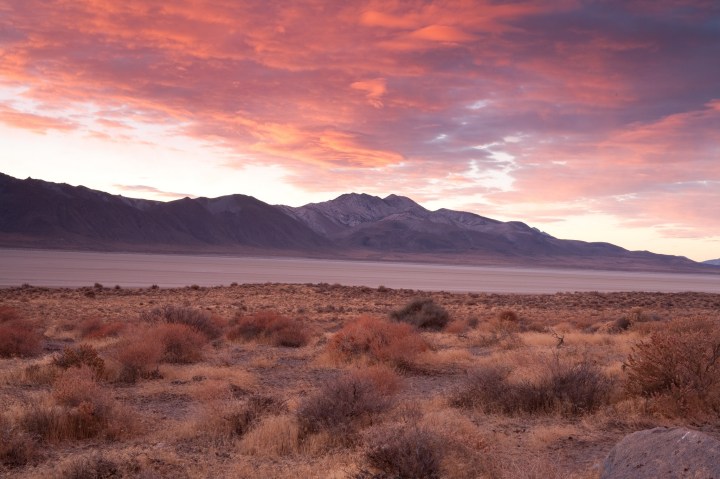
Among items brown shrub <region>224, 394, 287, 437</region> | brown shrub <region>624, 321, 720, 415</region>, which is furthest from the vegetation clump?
brown shrub <region>624, 321, 720, 415</region>

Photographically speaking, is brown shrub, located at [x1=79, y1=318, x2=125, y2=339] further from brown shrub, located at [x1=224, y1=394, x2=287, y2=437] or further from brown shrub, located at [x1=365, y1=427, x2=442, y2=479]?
brown shrub, located at [x1=365, y1=427, x2=442, y2=479]

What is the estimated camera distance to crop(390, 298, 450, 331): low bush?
29609 millimetres

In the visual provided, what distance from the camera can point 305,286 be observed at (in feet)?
190

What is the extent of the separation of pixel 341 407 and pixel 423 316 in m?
20.3

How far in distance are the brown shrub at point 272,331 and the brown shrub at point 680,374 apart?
13.1 meters

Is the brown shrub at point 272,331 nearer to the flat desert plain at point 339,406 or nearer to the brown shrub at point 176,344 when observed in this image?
the flat desert plain at point 339,406

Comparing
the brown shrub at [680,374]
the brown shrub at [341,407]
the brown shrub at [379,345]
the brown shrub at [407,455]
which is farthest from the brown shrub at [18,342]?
the brown shrub at [680,374]

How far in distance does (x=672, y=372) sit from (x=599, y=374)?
136 cm

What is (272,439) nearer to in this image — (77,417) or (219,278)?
(77,417)

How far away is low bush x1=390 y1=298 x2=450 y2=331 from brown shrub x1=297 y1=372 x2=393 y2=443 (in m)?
18.6

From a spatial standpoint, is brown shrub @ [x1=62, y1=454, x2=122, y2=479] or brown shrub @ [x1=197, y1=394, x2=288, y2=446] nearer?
brown shrub @ [x1=62, y1=454, x2=122, y2=479]

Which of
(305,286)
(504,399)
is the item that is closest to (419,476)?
(504,399)

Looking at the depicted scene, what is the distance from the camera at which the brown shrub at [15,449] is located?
812 centimetres

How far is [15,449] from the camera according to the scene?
26.9ft
